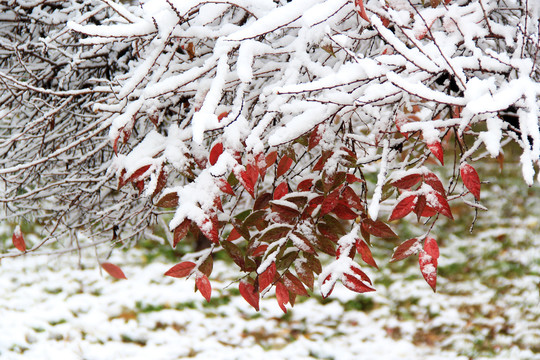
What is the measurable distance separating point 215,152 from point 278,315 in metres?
3.16

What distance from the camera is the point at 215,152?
145 cm

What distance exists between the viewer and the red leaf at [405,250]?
1.48 metres

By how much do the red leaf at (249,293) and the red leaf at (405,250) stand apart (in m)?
0.47

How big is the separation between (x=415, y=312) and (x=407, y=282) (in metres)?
0.53

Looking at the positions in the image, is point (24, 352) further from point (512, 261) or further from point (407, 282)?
point (512, 261)

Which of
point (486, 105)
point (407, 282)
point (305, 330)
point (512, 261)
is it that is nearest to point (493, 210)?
point (512, 261)

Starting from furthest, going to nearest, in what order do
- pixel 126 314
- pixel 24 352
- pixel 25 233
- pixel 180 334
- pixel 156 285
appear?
pixel 25 233 → pixel 156 285 → pixel 126 314 → pixel 180 334 → pixel 24 352

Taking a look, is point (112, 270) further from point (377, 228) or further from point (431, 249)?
point (431, 249)

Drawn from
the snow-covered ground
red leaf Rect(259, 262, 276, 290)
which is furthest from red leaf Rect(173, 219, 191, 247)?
the snow-covered ground

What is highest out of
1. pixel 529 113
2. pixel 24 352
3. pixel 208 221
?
pixel 529 113

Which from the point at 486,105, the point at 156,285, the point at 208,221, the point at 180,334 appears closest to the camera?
the point at 486,105

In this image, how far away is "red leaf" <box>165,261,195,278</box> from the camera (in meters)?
1.63

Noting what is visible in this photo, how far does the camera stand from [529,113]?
1.12 metres

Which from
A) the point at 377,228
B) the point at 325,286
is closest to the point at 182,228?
the point at 325,286
